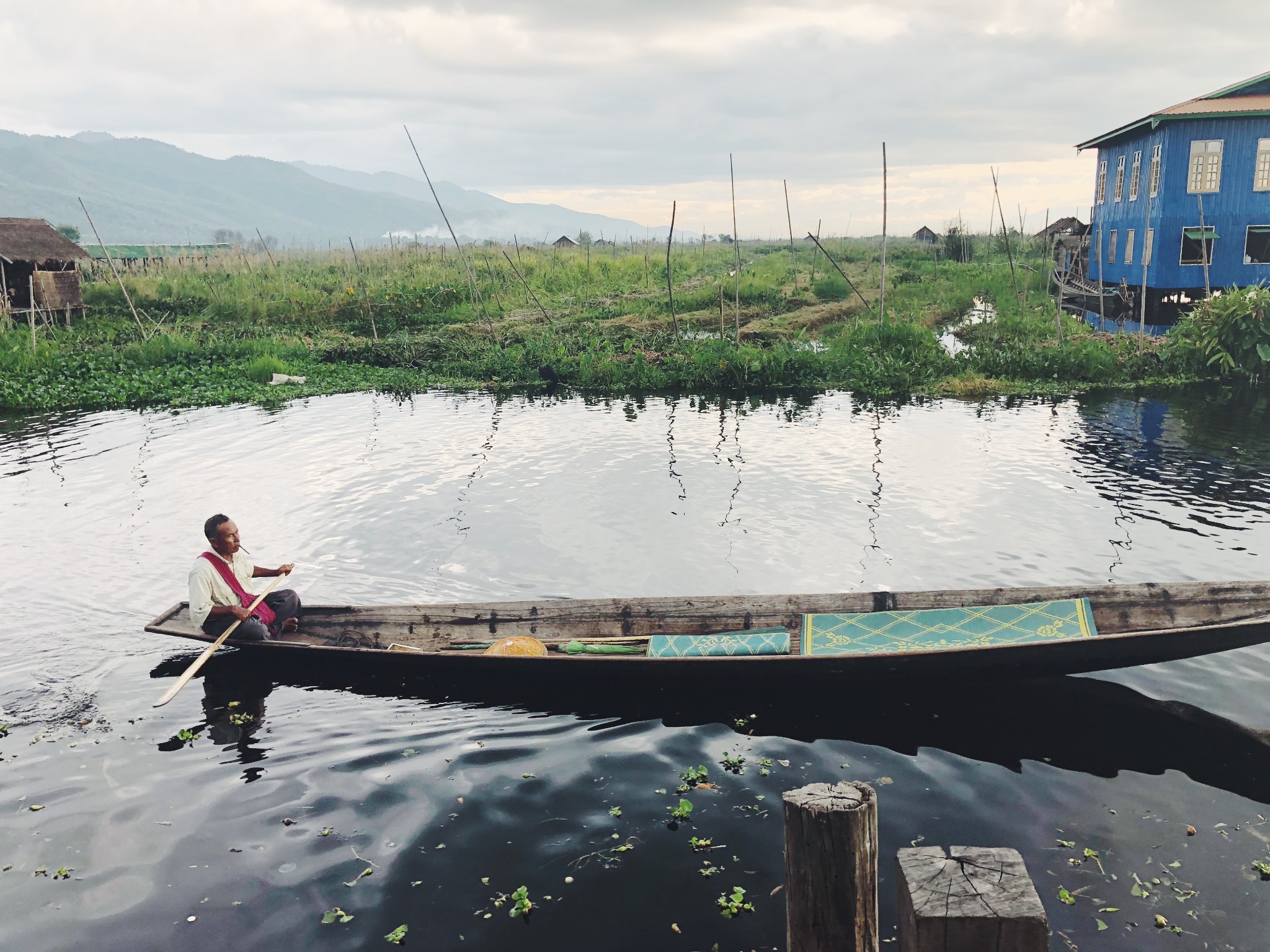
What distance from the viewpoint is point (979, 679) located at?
6.01m

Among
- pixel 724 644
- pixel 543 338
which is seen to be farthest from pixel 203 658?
pixel 543 338

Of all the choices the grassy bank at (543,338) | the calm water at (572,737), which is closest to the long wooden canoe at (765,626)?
the calm water at (572,737)

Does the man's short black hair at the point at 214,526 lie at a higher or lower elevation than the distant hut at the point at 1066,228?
lower

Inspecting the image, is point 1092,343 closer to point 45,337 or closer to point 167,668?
point 167,668

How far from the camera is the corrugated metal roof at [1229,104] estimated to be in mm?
20344

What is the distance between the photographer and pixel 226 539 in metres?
6.70

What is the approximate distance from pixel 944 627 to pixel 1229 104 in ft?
69.0

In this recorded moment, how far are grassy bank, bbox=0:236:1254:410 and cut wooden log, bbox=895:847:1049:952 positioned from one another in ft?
53.9

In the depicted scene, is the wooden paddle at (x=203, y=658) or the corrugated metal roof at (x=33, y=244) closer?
the wooden paddle at (x=203, y=658)

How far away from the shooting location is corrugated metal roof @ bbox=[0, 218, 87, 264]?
24031 mm

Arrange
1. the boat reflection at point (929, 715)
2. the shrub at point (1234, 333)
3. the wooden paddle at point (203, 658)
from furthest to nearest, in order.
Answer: the shrub at point (1234, 333) < the wooden paddle at point (203, 658) < the boat reflection at point (929, 715)

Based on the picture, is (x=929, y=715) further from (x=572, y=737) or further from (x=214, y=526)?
(x=214, y=526)

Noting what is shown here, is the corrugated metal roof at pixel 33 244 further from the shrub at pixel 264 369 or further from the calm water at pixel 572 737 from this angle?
the calm water at pixel 572 737

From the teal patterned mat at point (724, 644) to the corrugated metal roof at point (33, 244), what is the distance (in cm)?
2448
